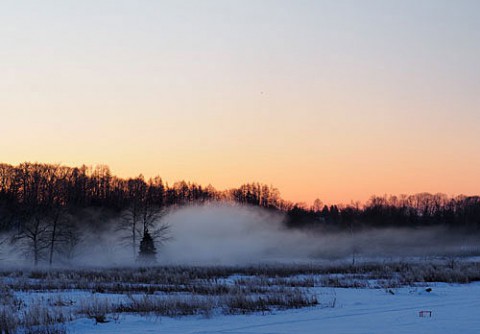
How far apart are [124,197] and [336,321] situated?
97.9m

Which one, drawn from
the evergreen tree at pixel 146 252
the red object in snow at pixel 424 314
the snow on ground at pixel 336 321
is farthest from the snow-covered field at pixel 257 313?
the evergreen tree at pixel 146 252

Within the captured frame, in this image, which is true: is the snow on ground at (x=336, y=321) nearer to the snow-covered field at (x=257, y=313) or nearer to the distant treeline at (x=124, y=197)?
the snow-covered field at (x=257, y=313)

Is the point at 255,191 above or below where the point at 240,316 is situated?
above

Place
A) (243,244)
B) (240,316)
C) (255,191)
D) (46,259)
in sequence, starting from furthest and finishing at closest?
(255,191), (243,244), (46,259), (240,316)

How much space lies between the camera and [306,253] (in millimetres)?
87125

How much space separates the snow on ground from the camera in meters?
11.3

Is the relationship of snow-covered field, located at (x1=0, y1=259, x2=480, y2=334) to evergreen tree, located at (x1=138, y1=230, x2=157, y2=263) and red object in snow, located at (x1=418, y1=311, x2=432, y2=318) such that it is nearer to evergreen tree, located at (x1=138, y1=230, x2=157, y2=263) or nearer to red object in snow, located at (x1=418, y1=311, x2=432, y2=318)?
red object in snow, located at (x1=418, y1=311, x2=432, y2=318)

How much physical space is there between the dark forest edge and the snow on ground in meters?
43.8

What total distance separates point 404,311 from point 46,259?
168 ft

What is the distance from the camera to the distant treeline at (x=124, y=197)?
82.5 metres

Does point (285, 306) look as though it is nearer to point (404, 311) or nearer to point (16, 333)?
point (404, 311)

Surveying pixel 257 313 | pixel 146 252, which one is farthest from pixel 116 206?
pixel 257 313

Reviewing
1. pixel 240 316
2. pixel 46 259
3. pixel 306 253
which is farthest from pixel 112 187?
pixel 240 316

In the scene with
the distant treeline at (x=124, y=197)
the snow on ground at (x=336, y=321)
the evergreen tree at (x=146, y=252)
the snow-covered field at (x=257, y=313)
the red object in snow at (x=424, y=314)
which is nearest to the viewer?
the snow on ground at (x=336, y=321)
